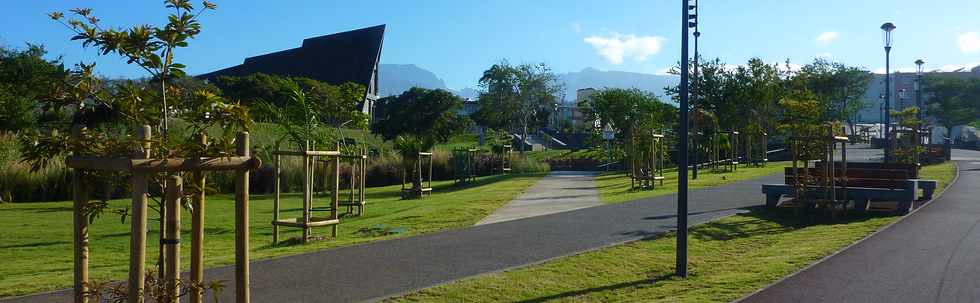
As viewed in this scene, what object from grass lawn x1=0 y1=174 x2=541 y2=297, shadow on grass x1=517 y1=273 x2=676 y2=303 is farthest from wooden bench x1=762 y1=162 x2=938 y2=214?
shadow on grass x1=517 y1=273 x2=676 y2=303

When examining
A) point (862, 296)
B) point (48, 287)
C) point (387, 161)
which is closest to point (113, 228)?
point (48, 287)

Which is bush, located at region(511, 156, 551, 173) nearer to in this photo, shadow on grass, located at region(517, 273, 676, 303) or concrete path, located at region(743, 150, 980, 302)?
concrete path, located at region(743, 150, 980, 302)

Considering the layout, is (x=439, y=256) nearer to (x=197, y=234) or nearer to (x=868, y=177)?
(x=197, y=234)

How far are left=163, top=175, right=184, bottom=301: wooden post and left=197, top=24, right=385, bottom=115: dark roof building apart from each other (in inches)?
2814

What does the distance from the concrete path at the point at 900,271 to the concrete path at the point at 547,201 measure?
6.10 meters

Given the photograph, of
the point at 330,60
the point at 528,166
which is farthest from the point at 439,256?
the point at 330,60

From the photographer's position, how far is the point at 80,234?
15.7ft

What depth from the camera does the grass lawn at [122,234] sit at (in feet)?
29.1

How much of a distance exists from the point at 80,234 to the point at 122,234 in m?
8.88

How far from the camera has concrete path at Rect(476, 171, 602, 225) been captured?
14.8 metres

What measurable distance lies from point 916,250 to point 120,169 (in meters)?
9.31

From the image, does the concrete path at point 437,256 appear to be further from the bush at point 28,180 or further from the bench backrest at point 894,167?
the bush at point 28,180

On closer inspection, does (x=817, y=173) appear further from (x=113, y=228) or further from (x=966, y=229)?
(x=113, y=228)

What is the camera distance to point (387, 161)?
3312 centimetres
